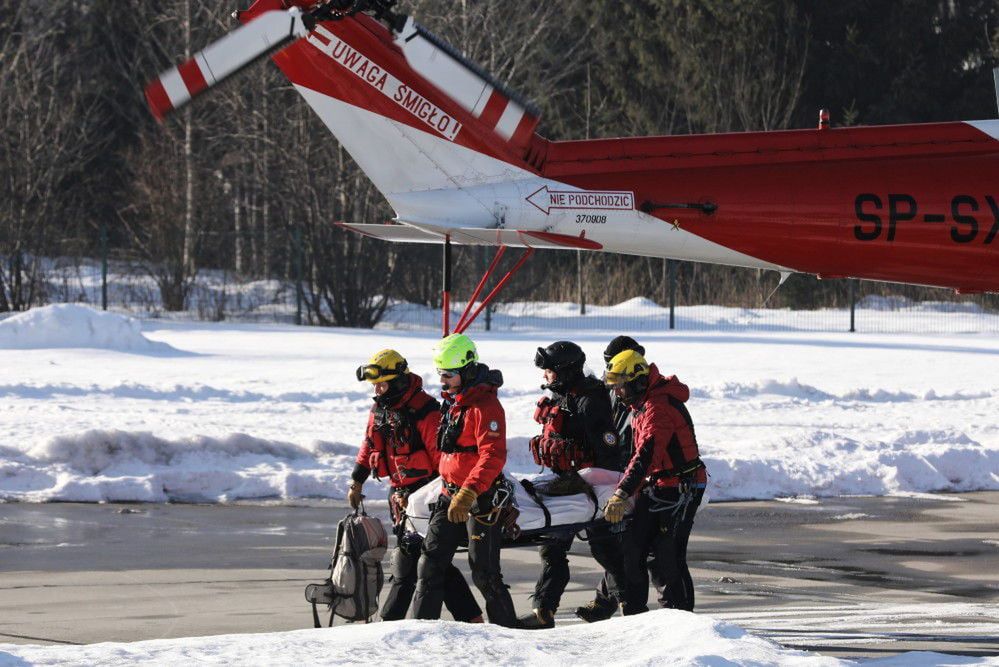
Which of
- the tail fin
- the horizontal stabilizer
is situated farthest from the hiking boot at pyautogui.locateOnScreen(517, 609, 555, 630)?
the tail fin

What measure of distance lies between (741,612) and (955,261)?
5.01m

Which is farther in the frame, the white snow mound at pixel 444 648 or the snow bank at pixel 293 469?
the snow bank at pixel 293 469

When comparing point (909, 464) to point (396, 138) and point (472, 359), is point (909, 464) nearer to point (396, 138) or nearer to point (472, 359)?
point (396, 138)

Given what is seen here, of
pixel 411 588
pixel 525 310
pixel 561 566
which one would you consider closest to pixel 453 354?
pixel 411 588

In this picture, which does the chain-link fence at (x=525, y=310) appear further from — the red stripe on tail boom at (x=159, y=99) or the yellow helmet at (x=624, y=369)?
the yellow helmet at (x=624, y=369)

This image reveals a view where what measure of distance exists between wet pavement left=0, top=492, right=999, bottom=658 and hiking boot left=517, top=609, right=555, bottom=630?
33 centimetres

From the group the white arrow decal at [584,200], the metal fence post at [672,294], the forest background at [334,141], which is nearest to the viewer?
the white arrow decal at [584,200]

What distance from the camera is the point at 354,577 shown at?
8.60m

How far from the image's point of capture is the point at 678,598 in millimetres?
8875

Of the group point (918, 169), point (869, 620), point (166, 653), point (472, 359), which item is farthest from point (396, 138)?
point (166, 653)

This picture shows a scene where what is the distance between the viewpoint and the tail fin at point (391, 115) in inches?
534

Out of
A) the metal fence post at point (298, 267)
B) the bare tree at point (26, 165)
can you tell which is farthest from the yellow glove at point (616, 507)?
the bare tree at point (26, 165)

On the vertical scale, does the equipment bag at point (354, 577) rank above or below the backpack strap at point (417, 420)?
below

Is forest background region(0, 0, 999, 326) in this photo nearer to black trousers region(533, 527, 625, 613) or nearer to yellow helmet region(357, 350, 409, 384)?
black trousers region(533, 527, 625, 613)
